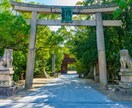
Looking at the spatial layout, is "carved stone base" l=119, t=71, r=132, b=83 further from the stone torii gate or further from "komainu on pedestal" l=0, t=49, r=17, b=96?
"komainu on pedestal" l=0, t=49, r=17, b=96

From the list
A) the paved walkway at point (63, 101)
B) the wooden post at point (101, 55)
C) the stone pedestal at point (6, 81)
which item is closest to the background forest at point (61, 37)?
the wooden post at point (101, 55)

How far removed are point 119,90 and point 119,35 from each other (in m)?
7.13

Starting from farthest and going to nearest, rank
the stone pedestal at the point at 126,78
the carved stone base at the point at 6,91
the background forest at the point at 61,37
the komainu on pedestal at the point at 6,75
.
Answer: the background forest at the point at 61,37 → the stone pedestal at the point at 126,78 → the komainu on pedestal at the point at 6,75 → the carved stone base at the point at 6,91

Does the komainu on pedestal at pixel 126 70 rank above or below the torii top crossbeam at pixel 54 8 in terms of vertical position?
below

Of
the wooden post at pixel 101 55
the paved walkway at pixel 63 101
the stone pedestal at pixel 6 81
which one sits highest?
the wooden post at pixel 101 55

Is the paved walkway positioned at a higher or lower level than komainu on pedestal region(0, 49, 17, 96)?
lower

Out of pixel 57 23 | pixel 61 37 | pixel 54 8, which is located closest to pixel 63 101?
pixel 57 23

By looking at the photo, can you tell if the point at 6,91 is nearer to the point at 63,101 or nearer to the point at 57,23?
the point at 63,101

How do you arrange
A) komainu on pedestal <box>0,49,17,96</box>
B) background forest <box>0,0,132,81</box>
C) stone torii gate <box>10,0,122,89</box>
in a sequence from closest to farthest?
komainu on pedestal <box>0,49,17,96</box> → background forest <box>0,0,132,81</box> → stone torii gate <box>10,0,122,89</box>

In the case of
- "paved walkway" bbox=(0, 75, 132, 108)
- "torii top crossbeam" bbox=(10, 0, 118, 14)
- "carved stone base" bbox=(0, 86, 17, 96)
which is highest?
"torii top crossbeam" bbox=(10, 0, 118, 14)

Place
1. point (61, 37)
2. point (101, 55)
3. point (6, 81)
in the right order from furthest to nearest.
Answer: point (61, 37), point (101, 55), point (6, 81)

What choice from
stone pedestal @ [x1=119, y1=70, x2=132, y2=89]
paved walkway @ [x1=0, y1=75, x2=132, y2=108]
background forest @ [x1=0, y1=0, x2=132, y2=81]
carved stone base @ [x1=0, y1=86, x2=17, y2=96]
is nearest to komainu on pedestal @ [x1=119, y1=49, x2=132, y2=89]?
stone pedestal @ [x1=119, y1=70, x2=132, y2=89]

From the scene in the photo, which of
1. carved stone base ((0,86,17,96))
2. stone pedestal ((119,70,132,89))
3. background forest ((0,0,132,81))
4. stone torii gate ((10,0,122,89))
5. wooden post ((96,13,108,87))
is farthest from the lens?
wooden post ((96,13,108,87))

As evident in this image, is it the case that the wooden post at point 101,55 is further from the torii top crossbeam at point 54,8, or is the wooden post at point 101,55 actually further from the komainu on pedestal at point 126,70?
the komainu on pedestal at point 126,70
